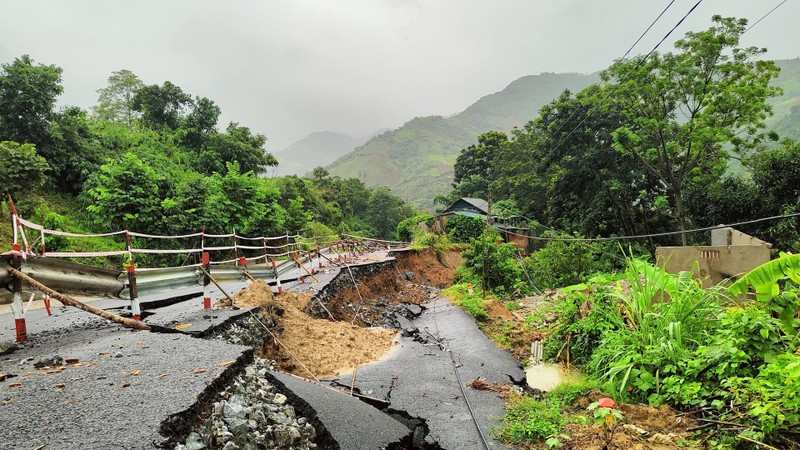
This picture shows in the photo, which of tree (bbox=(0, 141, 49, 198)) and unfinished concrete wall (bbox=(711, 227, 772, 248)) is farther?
tree (bbox=(0, 141, 49, 198))

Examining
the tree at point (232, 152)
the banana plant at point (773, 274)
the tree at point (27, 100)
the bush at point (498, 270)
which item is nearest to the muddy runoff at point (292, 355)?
the bush at point (498, 270)

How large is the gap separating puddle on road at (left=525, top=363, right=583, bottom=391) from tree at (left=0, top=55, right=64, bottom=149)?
21050mm

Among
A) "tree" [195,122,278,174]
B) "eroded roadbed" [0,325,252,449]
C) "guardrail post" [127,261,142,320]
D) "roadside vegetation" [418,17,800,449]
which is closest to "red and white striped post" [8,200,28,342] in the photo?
"eroded roadbed" [0,325,252,449]

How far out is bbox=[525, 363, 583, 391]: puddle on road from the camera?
6594 mm

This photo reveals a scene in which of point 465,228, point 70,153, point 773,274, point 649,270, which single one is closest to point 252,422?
point 773,274

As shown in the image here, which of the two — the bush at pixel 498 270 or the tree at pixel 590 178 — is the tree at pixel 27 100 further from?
the tree at pixel 590 178

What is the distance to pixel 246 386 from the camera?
3881mm

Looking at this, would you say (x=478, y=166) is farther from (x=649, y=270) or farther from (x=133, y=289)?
(x=133, y=289)

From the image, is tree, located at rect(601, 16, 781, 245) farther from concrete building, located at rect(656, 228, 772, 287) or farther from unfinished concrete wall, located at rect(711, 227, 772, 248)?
concrete building, located at rect(656, 228, 772, 287)

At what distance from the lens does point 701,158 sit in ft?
65.1

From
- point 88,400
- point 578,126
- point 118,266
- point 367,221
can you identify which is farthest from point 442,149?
point 88,400

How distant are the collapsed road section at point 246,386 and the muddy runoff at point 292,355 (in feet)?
0.06

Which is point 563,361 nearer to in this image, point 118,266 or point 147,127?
point 118,266

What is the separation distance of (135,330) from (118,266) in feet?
37.8
